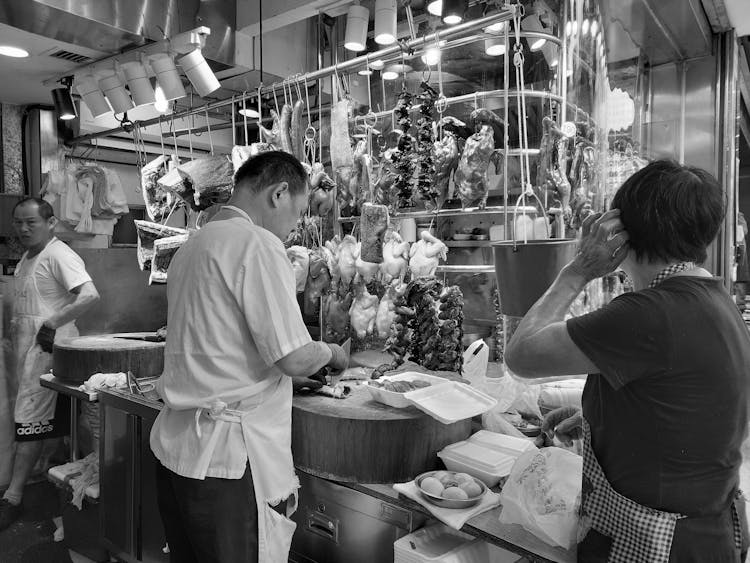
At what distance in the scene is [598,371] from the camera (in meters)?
1.27

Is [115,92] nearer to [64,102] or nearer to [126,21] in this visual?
[126,21]

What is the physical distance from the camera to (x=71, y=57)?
4.71m

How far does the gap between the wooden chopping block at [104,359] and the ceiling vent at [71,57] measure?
2.42 m

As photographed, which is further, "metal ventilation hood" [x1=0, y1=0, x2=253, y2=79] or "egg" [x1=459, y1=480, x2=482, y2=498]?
"metal ventilation hood" [x1=0, y1=0, x2=253, y2=79]

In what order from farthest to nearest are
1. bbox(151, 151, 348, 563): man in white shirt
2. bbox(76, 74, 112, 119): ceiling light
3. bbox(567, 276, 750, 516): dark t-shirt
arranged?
1. bbox(76, 74, 112, 119): ceiling light
2. bbox(151, 151, 348, 563): man in white shirt
3. bbox(567, 276, 750, 516): dark t-shirt

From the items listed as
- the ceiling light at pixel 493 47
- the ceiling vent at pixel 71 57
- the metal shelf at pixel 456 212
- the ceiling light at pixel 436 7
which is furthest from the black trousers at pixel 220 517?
the ceiling vent at pixel 71 57

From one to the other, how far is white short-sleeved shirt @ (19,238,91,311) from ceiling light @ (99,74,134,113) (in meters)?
Answer: 1.14

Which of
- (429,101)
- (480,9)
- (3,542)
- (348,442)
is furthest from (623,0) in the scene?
(3,542)

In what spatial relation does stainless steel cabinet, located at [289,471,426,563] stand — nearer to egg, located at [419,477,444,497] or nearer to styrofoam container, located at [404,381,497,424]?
egg, located at [419,477,444,497]

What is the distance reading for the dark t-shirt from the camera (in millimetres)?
1196

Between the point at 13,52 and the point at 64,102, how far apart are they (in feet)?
2.11

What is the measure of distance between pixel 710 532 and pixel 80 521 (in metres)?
3.45

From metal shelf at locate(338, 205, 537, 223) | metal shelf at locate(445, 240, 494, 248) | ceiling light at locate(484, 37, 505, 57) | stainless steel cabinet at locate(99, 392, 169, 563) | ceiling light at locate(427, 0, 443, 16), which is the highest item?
ceiling light at locate(484, 37, 505, 57)

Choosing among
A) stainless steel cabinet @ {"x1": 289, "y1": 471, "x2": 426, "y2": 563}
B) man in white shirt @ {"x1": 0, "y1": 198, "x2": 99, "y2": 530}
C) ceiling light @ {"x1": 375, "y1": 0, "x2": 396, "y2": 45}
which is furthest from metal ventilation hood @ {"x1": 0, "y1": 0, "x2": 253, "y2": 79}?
stainless steel cabinet @ {"x1": 289, "y1": 471, "x2": 426, "y2": 563}
